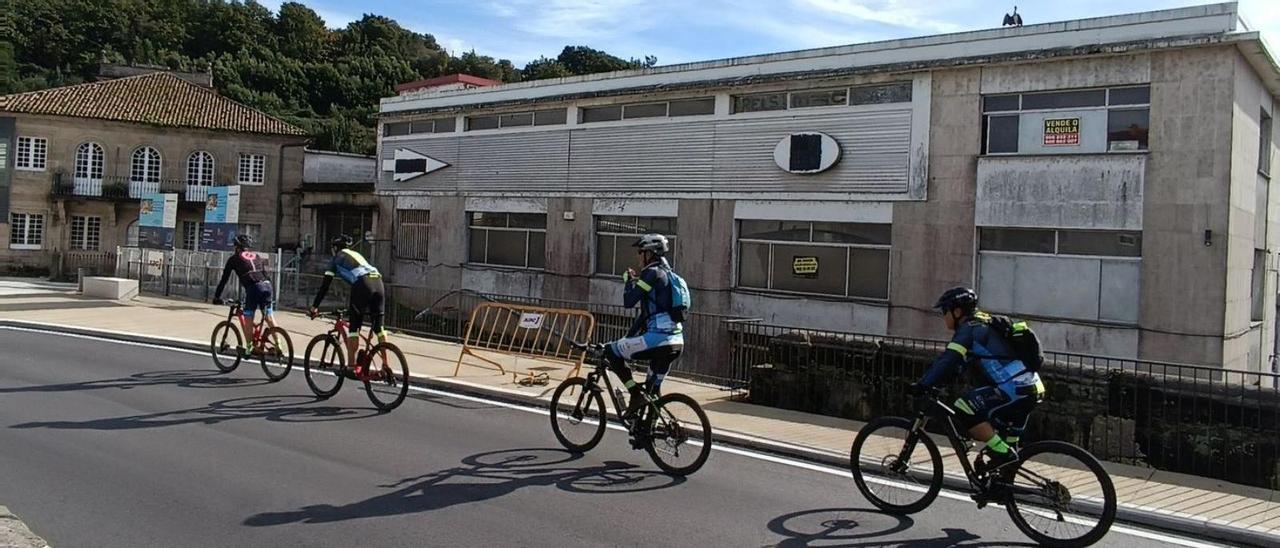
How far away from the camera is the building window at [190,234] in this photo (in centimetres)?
4281

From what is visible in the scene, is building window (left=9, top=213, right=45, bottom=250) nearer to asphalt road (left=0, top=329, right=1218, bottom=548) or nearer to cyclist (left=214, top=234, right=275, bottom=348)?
cyclist (left=214, top=234, right=275, bottom=348)

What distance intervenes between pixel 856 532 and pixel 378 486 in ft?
→ 11.5

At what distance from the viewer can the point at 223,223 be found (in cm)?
A: 2622

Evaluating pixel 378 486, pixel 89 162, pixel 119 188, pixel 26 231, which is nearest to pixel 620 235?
pixel 378 486

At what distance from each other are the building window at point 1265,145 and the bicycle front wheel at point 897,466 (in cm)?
1630

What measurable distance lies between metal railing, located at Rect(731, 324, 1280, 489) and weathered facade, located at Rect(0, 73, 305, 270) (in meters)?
35.8

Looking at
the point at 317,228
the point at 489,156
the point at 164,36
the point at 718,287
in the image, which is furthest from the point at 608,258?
the point at 164,36

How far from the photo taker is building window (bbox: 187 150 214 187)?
43.2 metres

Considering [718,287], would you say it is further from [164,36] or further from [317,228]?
[164,36]

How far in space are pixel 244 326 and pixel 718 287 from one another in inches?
500

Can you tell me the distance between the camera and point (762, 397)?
11.8 m

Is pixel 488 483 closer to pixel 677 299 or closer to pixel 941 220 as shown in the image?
pixel 677 299

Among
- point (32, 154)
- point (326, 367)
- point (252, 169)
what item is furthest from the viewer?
point (252, 169)

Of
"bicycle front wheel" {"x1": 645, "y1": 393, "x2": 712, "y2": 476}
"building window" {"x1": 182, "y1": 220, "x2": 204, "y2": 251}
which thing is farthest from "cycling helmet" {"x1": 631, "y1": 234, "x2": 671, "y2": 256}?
"building window" {"x1": 182, "y1": 220, "x2": 204, "y2": 251}
